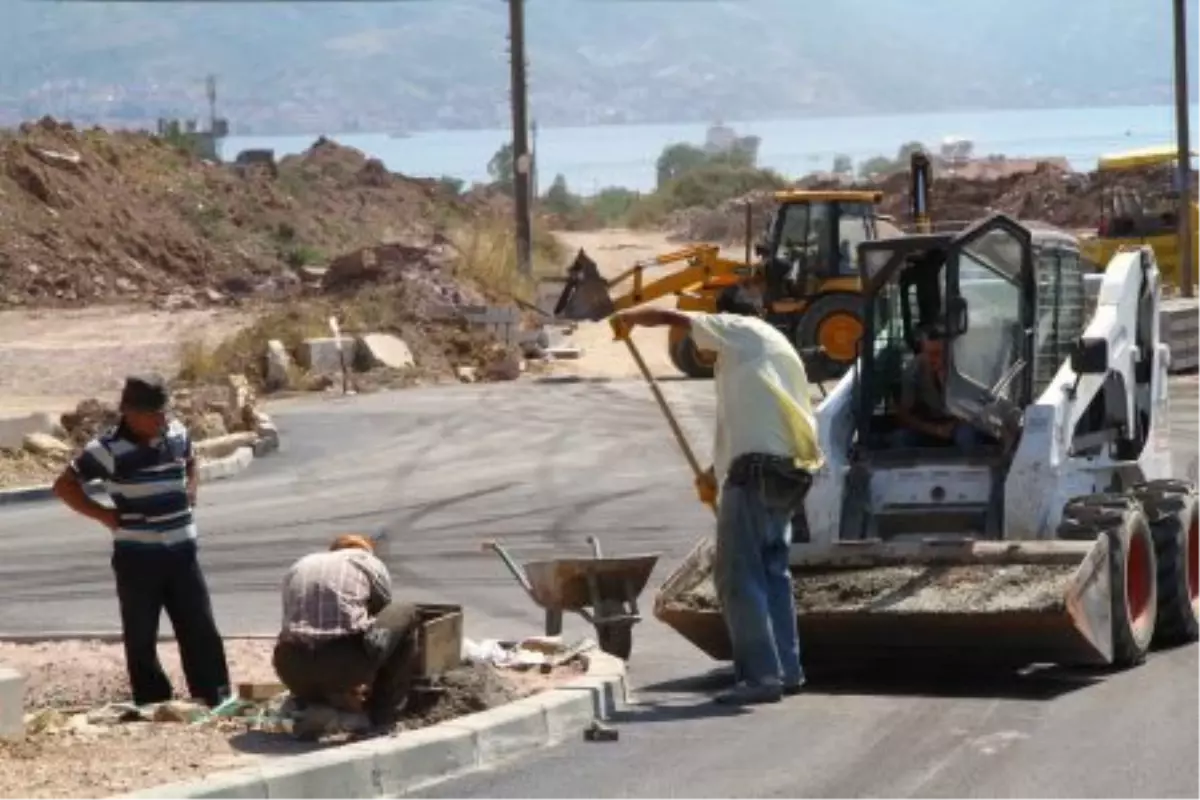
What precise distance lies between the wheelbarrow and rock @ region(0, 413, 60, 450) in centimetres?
1452

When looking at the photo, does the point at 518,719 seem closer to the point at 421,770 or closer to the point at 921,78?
the point at 421,770

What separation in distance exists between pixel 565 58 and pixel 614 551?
319 ft

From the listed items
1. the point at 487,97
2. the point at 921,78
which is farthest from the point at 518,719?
the point at 921,78

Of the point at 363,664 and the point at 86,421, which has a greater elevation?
the point at 363,664

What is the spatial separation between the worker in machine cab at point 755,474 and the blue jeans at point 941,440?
2.20 meters

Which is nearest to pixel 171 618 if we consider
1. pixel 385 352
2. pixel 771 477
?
pixel 771 477

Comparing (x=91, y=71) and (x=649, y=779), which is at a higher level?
(x=91, y=71)

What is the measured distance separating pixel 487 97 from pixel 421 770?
8193 cm

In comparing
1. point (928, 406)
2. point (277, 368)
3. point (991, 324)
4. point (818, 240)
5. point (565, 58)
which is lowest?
point (277, 368)

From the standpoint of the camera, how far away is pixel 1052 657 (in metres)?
13.4

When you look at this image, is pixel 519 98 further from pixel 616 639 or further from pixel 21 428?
pixel 616 639

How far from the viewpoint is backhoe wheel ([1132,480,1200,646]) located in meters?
14.5

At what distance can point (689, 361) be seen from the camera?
36312 mm

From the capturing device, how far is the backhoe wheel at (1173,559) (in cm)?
1452
